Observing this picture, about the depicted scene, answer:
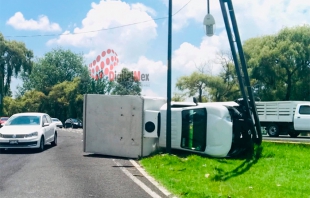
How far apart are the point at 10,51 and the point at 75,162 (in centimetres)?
5083

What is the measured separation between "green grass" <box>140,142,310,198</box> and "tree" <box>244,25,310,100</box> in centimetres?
2801

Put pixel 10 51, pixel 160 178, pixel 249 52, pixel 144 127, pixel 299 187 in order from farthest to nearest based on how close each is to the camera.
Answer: pixel 10 51 < pixel 249 52 < pixel 144 127 < pixel 160 178 < pixel 299 187

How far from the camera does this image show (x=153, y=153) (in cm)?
1536

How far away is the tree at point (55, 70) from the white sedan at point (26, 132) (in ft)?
216

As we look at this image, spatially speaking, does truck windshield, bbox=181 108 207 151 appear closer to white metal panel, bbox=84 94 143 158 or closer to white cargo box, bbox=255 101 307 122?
white metal panel, bbox=84 94 143 158

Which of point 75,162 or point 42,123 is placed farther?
point 42,123

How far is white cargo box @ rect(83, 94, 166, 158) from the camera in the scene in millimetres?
14727

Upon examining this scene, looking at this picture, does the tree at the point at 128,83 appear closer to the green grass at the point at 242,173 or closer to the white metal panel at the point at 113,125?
the white metal panel at the point at 113,125

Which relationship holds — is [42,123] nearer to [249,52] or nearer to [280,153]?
[280,153]

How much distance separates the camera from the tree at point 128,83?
5755cm

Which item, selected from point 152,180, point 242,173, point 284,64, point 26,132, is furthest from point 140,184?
point 284,64

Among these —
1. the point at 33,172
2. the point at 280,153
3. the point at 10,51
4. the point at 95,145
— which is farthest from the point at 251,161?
the point at 10,51

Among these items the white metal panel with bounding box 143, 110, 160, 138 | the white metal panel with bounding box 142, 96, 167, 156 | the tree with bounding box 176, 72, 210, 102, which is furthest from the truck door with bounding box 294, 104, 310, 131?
the tree with bounding box 176, 72, 210, 102

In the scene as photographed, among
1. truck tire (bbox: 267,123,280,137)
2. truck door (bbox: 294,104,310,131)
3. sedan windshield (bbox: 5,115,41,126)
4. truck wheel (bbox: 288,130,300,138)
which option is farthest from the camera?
truck tire (bbox: 267,123,280,137)
